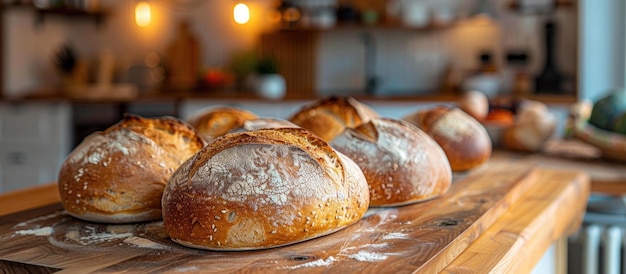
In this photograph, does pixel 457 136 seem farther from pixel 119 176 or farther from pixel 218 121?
pixel 119 176

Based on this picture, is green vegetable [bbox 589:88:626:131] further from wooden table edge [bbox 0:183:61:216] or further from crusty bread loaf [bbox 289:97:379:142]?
wooden table edge [bbox 0:183:61:216]

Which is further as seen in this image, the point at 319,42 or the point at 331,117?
the point at 319,42

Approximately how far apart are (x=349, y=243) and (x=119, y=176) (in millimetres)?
361

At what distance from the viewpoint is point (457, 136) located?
151cm

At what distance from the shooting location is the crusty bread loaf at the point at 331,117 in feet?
4.30

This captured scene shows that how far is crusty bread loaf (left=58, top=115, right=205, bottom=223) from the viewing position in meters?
1.03

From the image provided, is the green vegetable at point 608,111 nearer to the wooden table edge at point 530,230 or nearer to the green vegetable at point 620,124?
the green vegetable at point 620,124

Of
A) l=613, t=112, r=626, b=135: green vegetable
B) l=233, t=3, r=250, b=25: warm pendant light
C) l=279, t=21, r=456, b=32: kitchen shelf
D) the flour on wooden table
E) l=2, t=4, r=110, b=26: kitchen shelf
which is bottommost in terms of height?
l=613, t=112, r=626, b=135: green vegetable

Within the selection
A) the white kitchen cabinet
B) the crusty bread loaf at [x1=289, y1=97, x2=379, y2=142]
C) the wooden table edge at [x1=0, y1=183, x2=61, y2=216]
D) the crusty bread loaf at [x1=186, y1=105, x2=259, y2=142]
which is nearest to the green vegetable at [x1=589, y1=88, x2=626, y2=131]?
the crusty bread loaf at [x1=289, y1=97, x2=379, y2=142]

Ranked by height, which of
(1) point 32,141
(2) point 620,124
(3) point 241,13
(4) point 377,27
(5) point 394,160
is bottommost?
(1) point 32,141

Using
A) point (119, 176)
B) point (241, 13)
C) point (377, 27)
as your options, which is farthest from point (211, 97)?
point (119, 176)

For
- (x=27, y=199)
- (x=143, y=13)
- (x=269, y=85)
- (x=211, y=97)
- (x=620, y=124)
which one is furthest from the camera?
(x=143, y=13)

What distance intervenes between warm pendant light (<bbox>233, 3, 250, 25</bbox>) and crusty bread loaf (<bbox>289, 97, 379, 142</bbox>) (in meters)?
3.81

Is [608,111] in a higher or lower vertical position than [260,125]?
lower
